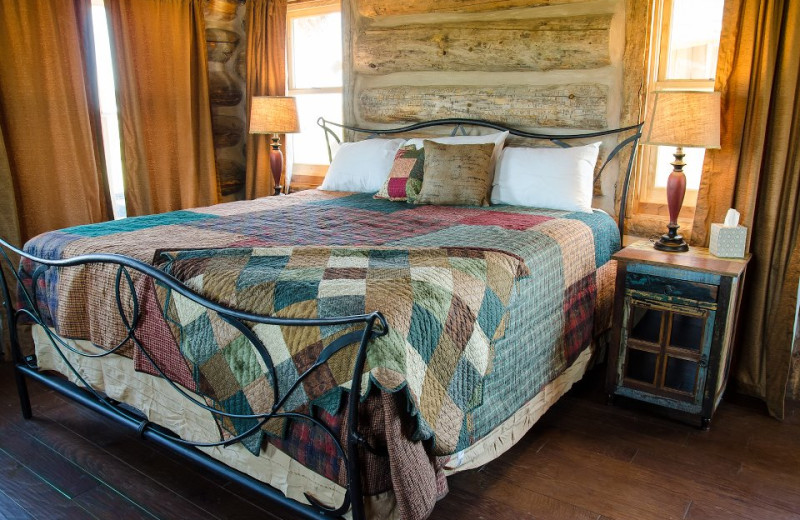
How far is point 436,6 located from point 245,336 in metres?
2.70

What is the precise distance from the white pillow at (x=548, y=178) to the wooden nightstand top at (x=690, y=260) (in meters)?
0.44

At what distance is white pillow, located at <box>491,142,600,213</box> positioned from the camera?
3.07 m

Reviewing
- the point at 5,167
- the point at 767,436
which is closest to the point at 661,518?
the point at 767,436

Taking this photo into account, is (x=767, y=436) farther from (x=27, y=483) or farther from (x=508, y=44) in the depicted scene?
(x=27, y=483)

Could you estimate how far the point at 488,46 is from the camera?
351cm

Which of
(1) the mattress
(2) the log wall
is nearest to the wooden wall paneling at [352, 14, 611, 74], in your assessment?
(2) the log wall

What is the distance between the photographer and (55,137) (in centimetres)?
342

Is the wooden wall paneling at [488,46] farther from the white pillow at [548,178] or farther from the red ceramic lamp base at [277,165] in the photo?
the red ceramic lamp base at [277,165]

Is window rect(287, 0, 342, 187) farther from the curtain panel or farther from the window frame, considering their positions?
the window frame

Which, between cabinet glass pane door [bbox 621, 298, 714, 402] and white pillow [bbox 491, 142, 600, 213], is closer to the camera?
cabinet glass pane door [bbox 621, 298, 714, 402]

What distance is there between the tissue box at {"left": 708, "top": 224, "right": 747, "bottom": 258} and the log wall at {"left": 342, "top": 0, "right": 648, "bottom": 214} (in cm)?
70

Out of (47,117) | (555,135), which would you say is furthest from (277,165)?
(555,135)

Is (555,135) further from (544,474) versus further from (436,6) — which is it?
(544,474)

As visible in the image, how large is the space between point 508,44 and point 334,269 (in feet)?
7.03
